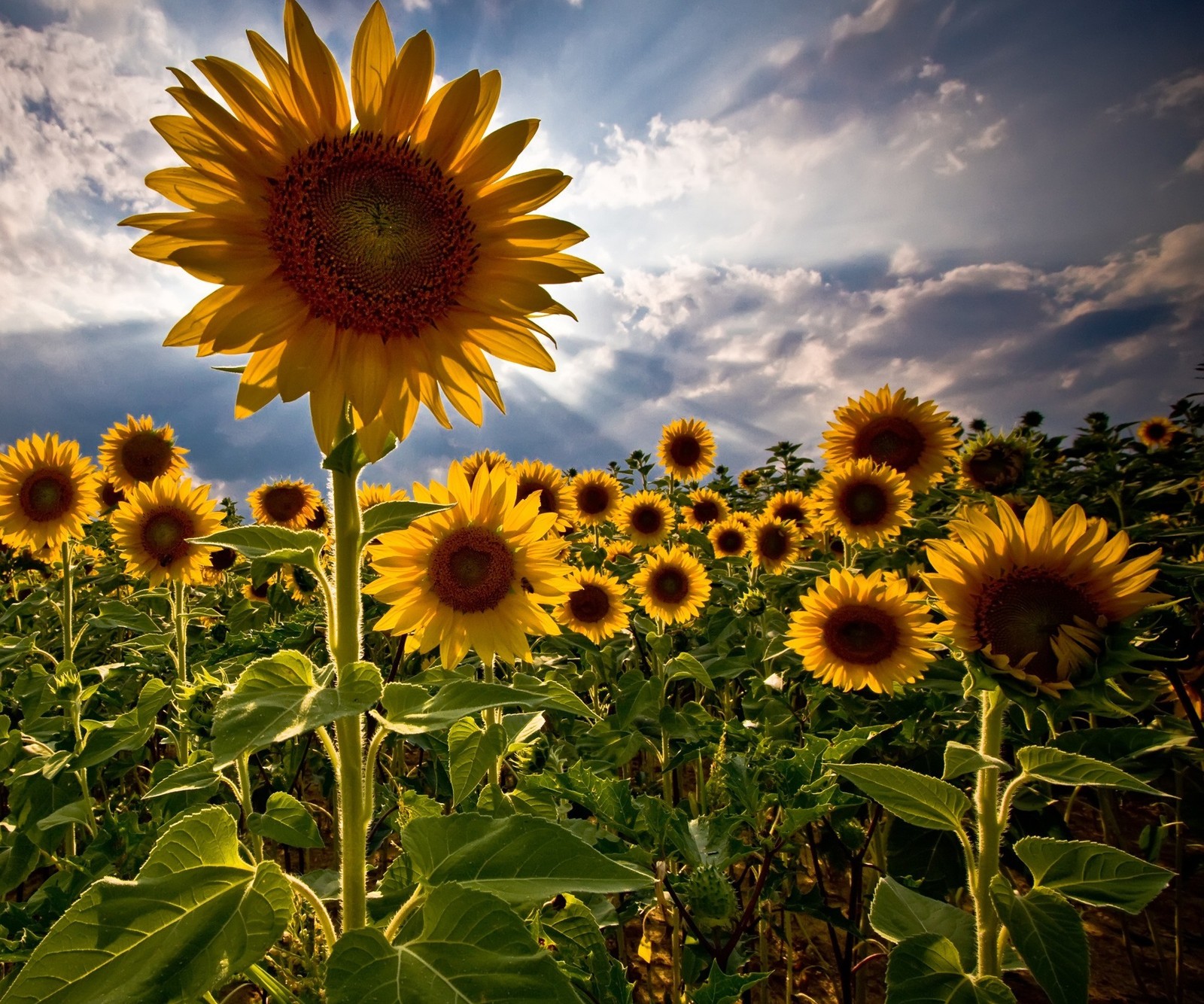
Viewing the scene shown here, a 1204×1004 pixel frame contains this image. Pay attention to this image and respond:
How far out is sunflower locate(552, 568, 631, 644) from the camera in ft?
14.4

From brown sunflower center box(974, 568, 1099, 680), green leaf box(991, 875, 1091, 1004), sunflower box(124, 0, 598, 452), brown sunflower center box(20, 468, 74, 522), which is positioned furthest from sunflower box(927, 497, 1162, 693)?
brown sunflower center box(20, 468, 74, 522)

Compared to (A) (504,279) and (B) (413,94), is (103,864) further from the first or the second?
(B) (413,94)

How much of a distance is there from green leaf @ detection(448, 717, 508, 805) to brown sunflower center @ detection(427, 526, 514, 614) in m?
0.51

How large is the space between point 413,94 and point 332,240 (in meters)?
0.34

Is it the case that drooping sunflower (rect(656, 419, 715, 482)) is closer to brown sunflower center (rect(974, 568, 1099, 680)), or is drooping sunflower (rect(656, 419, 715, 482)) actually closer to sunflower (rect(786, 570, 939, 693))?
sunflower (rect(786, 570, 939, 693))

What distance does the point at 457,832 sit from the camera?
1104mm

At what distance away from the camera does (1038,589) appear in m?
1.70

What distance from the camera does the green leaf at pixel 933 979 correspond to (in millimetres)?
1345

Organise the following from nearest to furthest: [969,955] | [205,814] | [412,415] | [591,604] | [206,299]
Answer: [205,814]
[206,299]
[412,415]
[969,955]
[591,604]

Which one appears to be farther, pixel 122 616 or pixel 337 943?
pixel 122 616

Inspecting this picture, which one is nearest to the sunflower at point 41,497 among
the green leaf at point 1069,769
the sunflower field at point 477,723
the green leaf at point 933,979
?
the sunflower field at point 477,723

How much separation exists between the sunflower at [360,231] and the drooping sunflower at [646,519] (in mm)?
4834

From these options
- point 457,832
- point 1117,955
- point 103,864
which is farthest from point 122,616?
point 1117,955

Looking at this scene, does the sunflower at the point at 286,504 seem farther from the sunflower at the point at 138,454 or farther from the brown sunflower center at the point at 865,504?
the brown sunflower center at the point at 865,504
